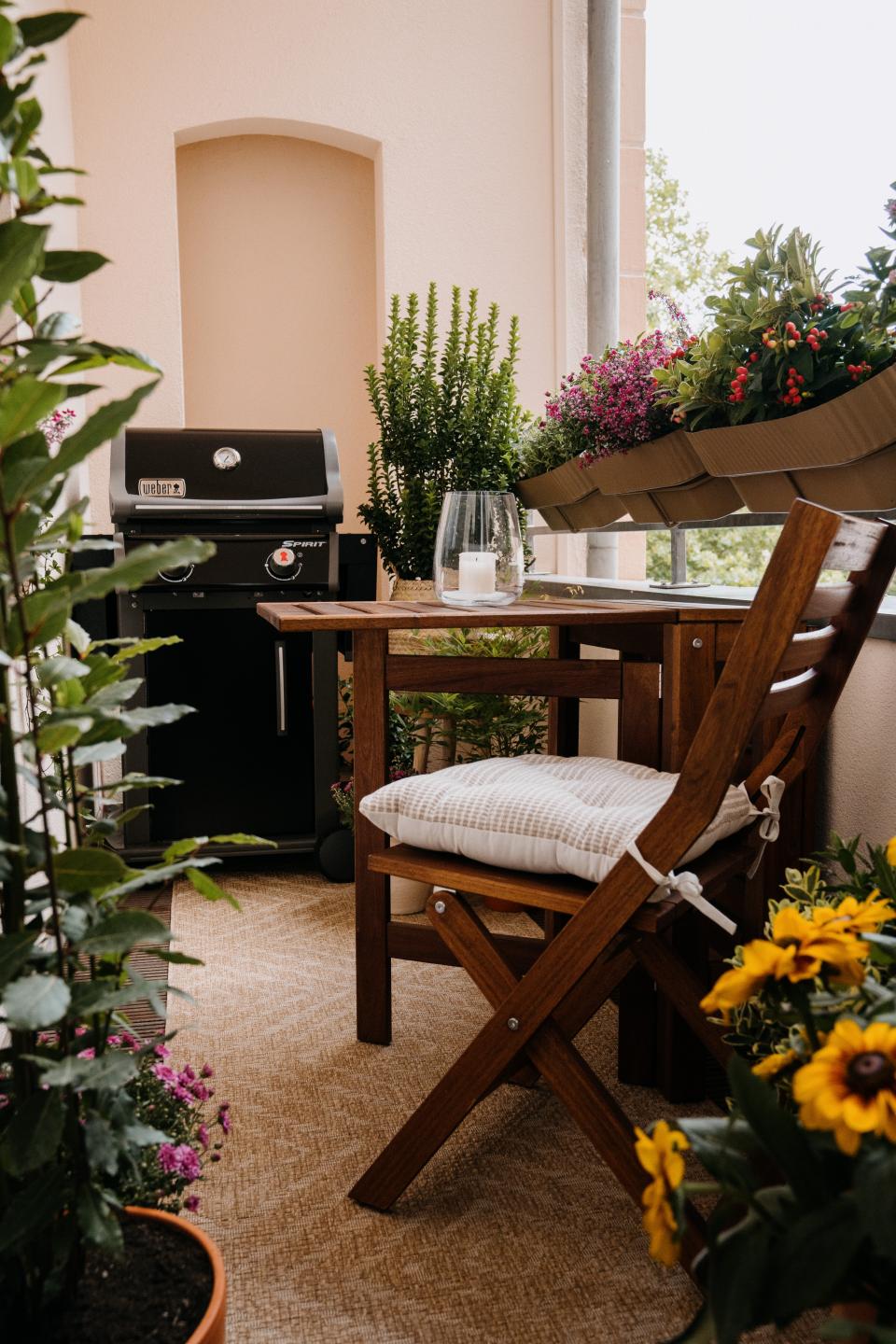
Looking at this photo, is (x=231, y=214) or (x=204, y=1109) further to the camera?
(x=231, y=214)

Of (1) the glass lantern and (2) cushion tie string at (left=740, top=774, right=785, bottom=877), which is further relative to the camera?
(1) the glass lantern

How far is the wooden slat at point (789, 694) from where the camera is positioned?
1217mm

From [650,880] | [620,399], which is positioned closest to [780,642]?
[650,880]

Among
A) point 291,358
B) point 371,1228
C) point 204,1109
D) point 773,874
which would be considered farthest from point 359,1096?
point 291,358

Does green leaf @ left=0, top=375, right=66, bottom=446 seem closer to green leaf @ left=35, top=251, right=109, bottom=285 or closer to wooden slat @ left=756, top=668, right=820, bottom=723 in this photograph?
green leaf @ left=35, top=251, right=109, bottom=285

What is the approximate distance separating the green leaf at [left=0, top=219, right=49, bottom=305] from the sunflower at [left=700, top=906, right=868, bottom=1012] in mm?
654

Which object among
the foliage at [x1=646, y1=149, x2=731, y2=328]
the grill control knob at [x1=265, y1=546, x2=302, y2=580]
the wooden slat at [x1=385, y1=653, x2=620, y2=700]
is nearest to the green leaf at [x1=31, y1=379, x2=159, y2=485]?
the wooden slat at [x1=385, y1=653, x2=620, y2=700]

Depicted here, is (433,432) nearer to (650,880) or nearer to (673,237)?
(650,880)

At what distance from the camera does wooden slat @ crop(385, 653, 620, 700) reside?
1982mm

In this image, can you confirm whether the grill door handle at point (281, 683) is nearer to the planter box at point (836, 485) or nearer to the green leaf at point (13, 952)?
the planter box at point (836, 485)

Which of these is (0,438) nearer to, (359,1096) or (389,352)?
(359,1096)

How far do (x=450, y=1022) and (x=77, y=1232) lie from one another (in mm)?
1385

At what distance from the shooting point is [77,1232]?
847 mm

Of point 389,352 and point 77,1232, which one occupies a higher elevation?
point 389,352
